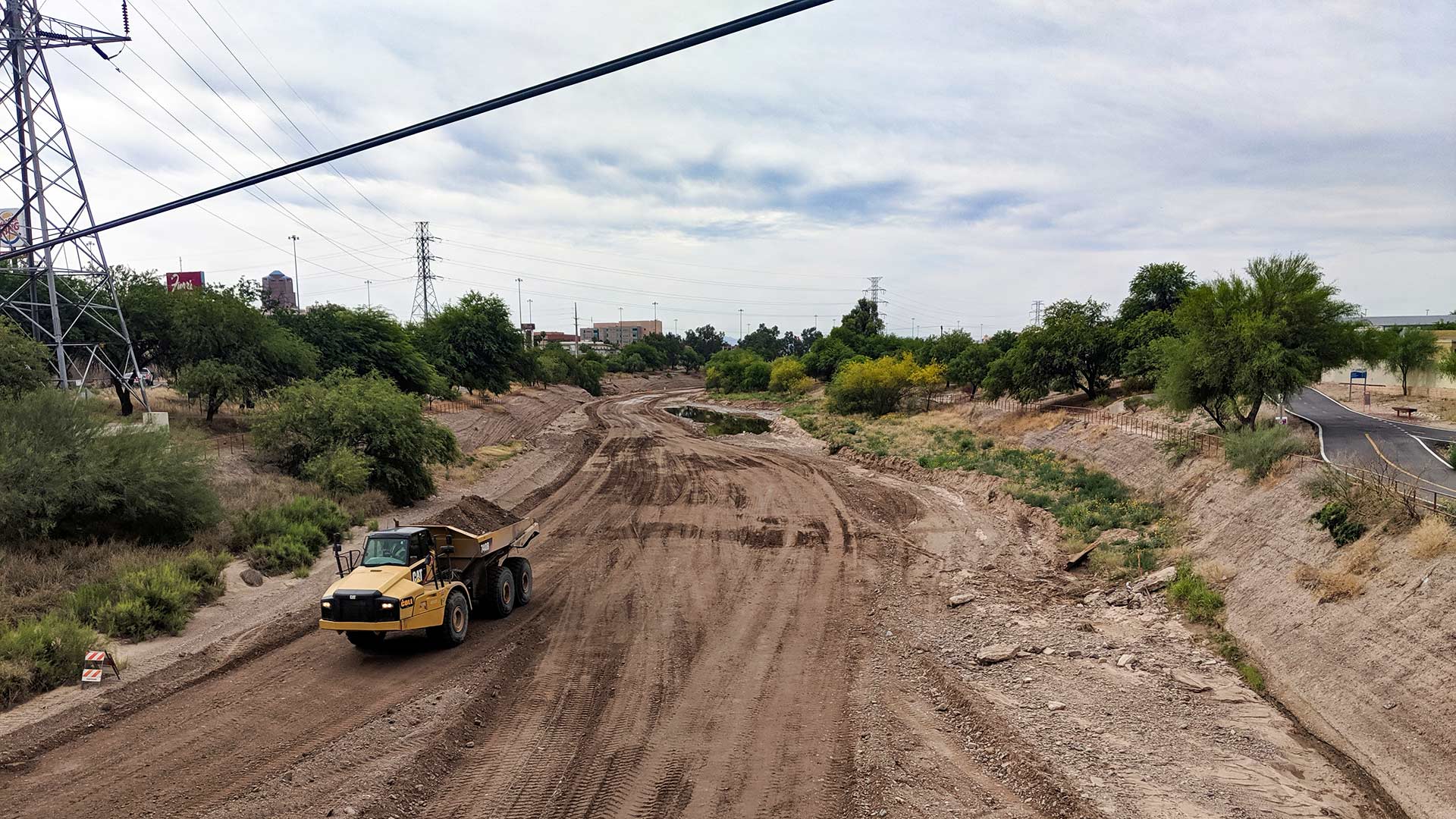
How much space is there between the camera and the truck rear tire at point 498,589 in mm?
16531

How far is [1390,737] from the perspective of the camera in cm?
1128

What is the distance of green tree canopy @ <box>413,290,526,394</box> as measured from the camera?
6262cm

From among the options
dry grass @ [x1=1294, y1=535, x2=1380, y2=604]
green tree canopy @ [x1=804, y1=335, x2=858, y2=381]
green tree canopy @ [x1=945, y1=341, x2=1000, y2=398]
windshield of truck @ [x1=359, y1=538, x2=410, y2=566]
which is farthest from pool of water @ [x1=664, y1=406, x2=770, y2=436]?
windshield of truck @ [x1=359, y1=538, x2=410, y2=566]

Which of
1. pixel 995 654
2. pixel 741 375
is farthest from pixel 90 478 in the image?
pixel 741 375

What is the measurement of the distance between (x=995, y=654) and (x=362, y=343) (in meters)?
43.6

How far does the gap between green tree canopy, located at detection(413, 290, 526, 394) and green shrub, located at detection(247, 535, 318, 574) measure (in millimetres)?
42768

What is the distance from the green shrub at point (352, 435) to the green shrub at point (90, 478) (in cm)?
805

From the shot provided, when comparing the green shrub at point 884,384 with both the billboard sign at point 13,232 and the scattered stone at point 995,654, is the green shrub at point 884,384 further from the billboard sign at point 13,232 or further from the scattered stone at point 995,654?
the billboard sign at point 13,232

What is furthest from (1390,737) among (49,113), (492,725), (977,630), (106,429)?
(49,113)

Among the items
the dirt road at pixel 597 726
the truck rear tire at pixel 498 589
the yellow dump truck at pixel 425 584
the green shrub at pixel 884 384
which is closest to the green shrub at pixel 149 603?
the dirt road at pixel 597 726

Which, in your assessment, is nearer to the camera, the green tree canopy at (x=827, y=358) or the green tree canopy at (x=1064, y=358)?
the green tree canopy at (x=1064, y=358)

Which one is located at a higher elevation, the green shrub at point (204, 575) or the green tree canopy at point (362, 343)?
the green tree canopy at point (362, 343)

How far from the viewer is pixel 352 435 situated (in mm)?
28562

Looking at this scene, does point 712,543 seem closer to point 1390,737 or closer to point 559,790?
point 559,790
